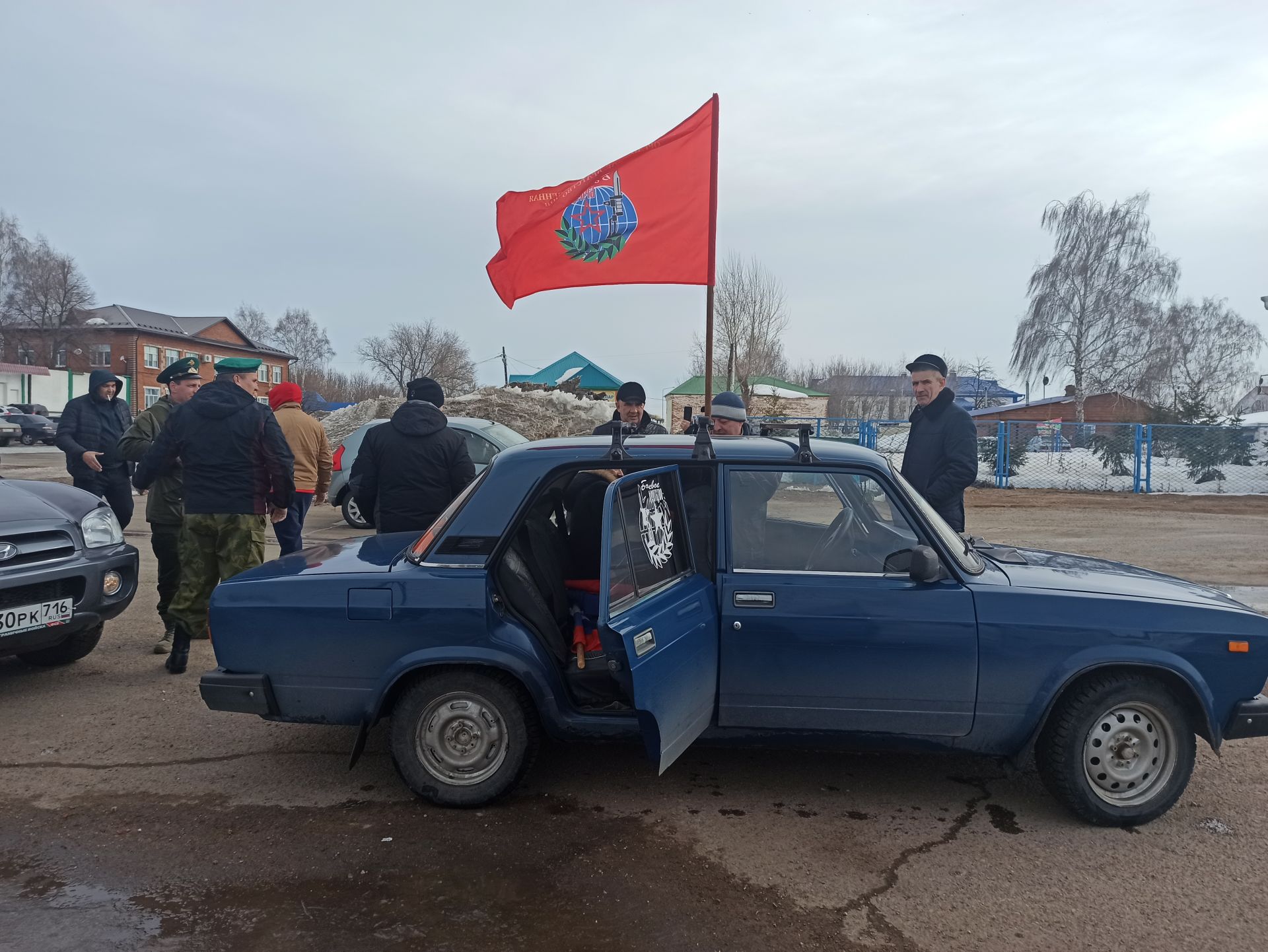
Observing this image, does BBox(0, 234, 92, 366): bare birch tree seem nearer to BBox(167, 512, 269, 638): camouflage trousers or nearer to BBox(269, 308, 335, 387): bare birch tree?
BBox(269, 308, 335, 387): bare birch tree

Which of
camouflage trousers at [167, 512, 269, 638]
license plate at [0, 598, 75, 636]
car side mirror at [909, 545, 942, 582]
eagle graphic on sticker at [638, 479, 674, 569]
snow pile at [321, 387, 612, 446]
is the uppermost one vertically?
snow pile at [321, 387, 612, 446]

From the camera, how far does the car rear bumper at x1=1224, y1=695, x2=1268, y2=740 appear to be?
3.52 m

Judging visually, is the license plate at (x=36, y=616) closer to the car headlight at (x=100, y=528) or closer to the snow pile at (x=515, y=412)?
the car headlight at (x=100, y=528)

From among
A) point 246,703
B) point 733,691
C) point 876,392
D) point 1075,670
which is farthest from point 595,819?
point 876,392

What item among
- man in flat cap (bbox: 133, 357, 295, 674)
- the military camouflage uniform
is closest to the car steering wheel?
man in flat cap (bbox: 133, 357, 295, 674)

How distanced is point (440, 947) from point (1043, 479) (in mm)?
21287

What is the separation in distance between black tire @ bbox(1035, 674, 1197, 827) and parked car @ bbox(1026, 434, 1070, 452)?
1914 cm

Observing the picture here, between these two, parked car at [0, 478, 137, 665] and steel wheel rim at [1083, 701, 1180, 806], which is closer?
steel wheel rim at [1083, 701, 1180, 806]

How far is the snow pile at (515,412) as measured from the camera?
22.1 meters

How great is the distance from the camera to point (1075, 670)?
3.49 m

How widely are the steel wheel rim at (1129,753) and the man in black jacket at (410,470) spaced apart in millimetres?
3462

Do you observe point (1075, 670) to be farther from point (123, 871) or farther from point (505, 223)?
point (505, 223)

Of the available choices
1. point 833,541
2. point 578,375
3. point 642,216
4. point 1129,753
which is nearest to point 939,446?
point 833,541

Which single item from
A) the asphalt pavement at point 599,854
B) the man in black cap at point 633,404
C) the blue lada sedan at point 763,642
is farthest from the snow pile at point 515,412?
the blue lada sedan at point 763,642
